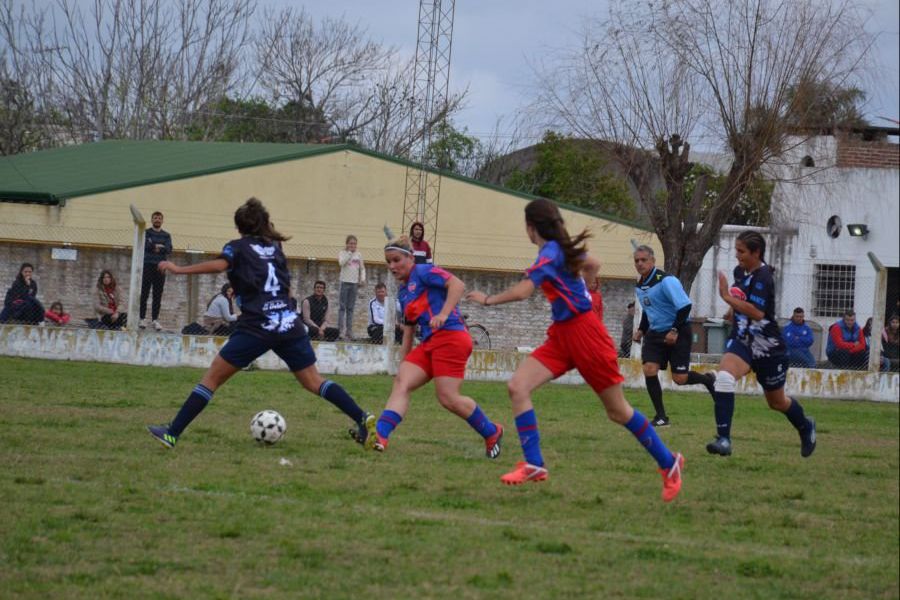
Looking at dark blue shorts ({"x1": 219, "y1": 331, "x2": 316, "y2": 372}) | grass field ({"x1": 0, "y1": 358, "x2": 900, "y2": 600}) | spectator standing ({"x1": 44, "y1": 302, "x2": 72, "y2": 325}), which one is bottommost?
grass field ({"x1": 0, "y1": 358, "x2": 900, "y2": 600})

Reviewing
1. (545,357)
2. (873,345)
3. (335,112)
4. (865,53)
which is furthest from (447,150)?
(545,357)

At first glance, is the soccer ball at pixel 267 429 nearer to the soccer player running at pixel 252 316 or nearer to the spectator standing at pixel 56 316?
the soccer player running at pixel 252 316

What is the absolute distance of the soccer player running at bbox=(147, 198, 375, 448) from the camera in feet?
29.1

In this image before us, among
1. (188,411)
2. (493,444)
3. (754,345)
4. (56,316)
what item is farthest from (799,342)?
(188,411)

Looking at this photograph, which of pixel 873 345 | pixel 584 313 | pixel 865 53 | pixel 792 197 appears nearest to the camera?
pixel 584 313

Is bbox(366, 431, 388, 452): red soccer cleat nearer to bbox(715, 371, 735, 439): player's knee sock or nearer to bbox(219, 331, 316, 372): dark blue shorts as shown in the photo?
bbox(219, 331, 316, 372): dark blue shorts

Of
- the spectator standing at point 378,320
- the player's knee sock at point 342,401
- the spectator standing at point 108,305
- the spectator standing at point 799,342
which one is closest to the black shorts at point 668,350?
the player's knee sock at point 342,401

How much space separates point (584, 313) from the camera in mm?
7699

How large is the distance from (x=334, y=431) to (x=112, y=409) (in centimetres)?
238

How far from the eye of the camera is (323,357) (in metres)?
18.7

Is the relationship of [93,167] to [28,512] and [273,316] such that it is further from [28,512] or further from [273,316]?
[28,512]

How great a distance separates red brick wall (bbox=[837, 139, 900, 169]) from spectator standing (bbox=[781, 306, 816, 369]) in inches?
619

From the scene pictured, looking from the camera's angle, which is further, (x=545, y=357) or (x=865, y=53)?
(x=865, y=53)

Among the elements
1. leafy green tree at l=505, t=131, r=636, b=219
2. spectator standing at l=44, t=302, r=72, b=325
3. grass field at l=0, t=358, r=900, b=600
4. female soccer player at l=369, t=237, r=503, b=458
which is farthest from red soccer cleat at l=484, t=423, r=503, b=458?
leafy green tree at l=505, t=131, r=636, b=219
